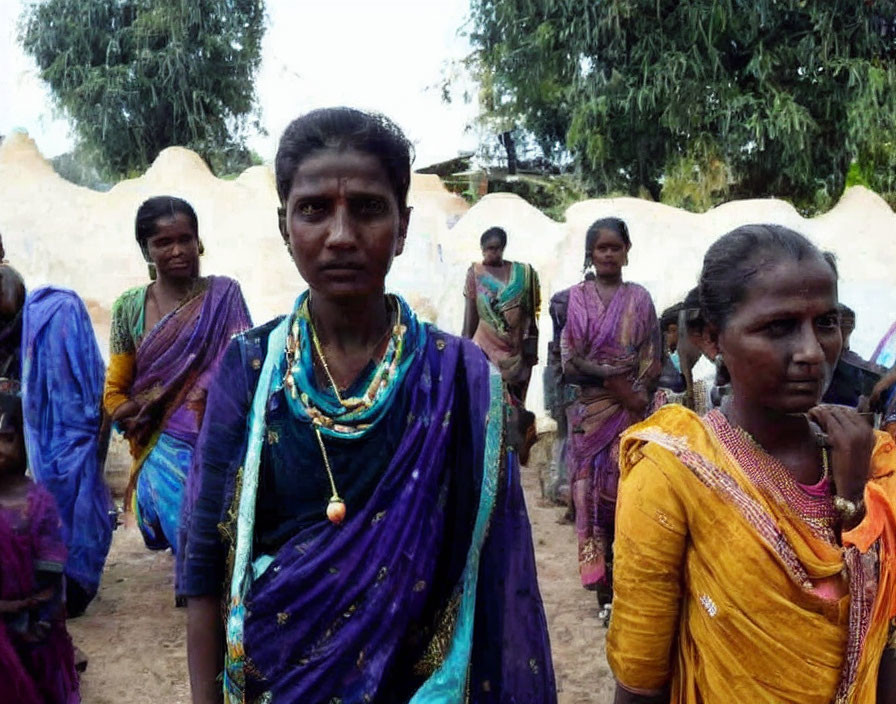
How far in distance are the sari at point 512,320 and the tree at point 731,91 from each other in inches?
257

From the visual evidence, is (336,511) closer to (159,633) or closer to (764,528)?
(764,528)

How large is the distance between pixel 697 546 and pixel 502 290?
724 centimetres

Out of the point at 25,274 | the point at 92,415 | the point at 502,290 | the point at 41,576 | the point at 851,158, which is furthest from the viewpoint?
the point at 851,158

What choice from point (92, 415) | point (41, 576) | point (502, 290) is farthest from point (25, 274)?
point (41, 576)

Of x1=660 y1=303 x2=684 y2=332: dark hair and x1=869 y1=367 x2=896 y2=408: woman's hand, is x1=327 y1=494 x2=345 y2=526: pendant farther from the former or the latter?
x1=660 y1=303 x2=684 y2=332: dark hair

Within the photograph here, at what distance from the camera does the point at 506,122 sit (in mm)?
18281

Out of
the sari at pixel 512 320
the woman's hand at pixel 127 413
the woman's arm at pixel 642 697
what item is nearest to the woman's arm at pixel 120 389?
the woman's hand at pixel 127 413

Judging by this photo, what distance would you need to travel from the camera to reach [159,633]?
5395mm

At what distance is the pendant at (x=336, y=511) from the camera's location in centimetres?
177

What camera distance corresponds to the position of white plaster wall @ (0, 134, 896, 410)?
Result: 421 inches

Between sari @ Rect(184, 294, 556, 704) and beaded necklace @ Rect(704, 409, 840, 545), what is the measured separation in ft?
1.50

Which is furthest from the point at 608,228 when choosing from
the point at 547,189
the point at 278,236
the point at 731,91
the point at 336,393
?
the point at 547,189

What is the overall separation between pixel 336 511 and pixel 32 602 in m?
2.35

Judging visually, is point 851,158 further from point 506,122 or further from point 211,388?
point 211,388
